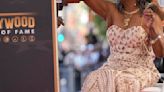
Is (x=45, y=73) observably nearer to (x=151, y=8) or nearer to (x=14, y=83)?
(x=14, y=83)

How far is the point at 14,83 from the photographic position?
1.78 metres

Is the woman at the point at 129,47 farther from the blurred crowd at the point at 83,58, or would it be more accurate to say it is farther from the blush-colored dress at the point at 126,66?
the blurred crowd at the point at 83,58

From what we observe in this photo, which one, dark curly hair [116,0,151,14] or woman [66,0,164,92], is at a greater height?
dark curly hair [116,0,151,14]

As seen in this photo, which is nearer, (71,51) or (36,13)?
(36,13)

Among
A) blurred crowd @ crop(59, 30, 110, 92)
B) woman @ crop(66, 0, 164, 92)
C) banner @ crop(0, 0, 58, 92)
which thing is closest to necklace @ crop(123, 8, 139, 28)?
woman @ crop(66, 0, 164, 92)

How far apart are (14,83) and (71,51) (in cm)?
432

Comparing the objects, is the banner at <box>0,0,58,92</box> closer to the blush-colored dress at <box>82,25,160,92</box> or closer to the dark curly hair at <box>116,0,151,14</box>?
the blush-colored dress at <box>82,25,160,92</box>

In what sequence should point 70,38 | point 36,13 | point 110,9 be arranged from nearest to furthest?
point 36,13
point 110,9
point 70,38

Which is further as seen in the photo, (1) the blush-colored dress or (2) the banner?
(1) the blush-colored dress

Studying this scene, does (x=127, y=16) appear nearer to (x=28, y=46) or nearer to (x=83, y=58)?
(x=28, y=46)

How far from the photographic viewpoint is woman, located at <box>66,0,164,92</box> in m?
2.70

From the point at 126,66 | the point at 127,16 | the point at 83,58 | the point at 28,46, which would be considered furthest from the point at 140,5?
the point at 83,58

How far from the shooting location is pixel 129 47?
2807 mm

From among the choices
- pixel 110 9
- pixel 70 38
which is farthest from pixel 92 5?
pixel 70 38
